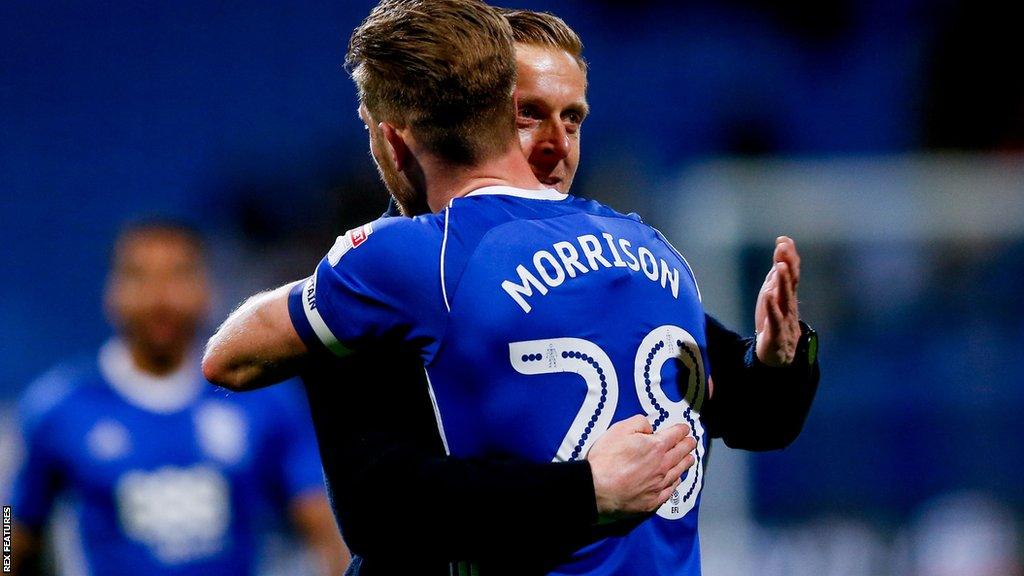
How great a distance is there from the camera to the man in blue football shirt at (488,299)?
2119 mm

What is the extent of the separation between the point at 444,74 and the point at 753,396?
2.55 feet

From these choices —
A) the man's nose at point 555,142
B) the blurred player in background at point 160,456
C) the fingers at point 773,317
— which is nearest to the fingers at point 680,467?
the fingers at point 773,317

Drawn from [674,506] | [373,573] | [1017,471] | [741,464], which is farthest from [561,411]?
[1017,471]

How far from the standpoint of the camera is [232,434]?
4.68 meters

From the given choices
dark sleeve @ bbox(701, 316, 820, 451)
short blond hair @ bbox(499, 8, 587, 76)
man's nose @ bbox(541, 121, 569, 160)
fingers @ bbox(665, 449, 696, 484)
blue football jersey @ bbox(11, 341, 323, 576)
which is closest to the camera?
fingers @ bbox(665, 449, 696, 484)

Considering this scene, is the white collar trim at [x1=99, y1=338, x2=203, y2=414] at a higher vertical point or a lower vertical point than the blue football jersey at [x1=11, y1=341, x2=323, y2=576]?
higher

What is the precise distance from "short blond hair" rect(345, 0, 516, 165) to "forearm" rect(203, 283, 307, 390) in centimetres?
34

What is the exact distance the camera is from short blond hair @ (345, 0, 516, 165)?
2.20 m

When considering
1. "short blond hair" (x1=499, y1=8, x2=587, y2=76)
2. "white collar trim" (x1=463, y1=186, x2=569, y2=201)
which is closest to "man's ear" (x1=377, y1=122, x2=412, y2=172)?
"white collar trim" (x1=463, y1=186, x2=569, y2=201)

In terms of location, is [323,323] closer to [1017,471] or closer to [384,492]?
[384,492]

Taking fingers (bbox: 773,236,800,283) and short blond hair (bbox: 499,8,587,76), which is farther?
short blond hair (bbox: 499,8,587,76)

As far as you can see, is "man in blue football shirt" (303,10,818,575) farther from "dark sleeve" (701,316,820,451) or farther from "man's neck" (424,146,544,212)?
"man's neck" (424,146,544,212)

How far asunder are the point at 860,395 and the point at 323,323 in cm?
537

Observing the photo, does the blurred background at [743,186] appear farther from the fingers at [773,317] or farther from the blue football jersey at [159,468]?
the fingers at [773,317]
